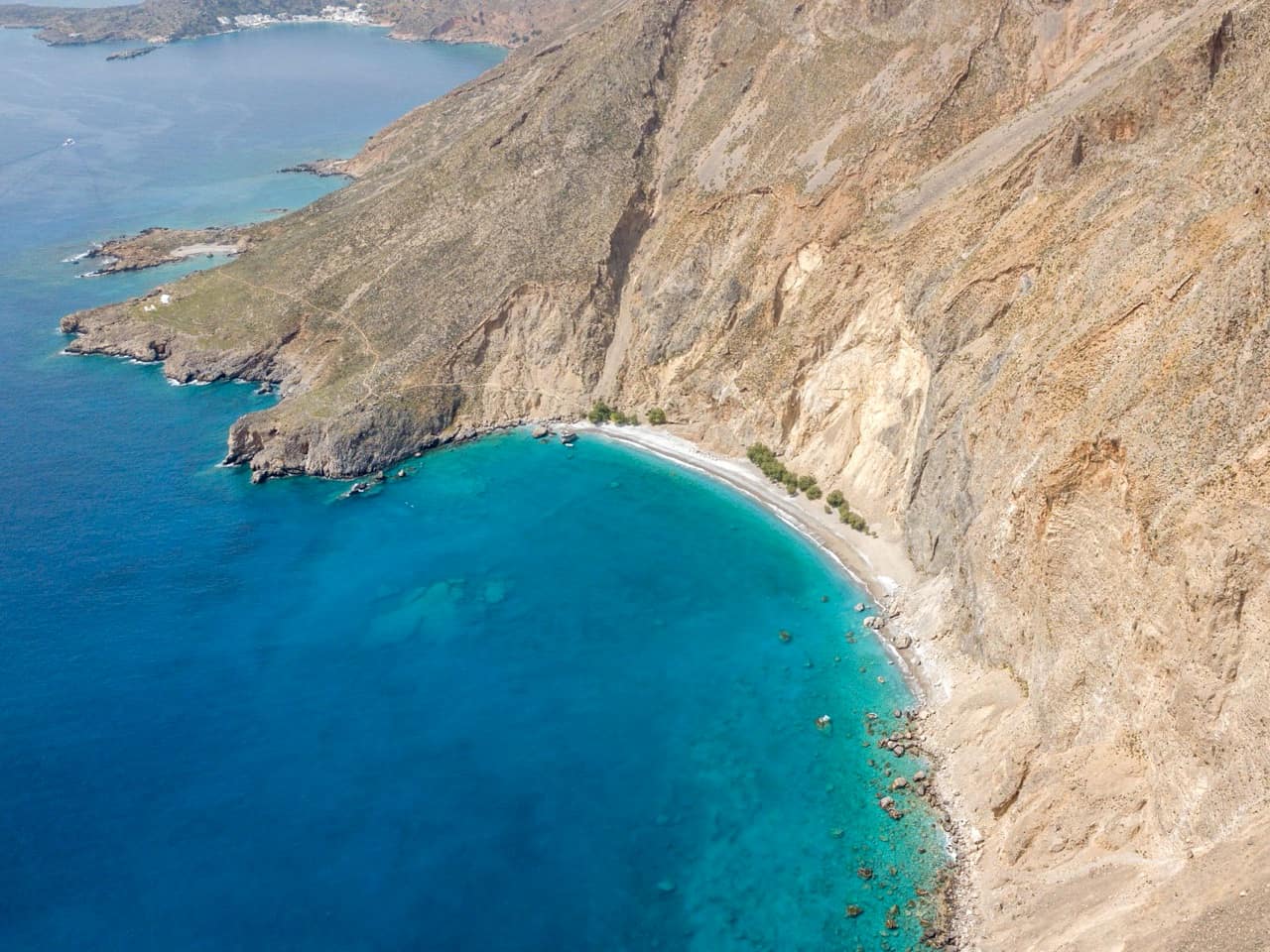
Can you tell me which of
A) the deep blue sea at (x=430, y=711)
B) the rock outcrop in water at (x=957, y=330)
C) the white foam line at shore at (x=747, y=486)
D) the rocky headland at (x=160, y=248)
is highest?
the rock outcrop in water at (x=957, y=330)

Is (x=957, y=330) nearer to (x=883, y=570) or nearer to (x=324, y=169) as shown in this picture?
(x=883, y=570)

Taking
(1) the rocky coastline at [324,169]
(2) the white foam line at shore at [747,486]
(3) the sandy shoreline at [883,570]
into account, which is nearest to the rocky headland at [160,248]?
(1) the rocky coastline at [324,169]

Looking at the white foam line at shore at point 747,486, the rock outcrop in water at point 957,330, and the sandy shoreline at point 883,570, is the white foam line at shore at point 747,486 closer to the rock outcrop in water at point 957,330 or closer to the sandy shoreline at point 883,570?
the sandy shoreline at point 883,570

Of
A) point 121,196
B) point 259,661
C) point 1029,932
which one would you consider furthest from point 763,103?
point 121,196

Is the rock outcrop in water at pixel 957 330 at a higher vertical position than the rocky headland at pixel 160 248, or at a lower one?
higher

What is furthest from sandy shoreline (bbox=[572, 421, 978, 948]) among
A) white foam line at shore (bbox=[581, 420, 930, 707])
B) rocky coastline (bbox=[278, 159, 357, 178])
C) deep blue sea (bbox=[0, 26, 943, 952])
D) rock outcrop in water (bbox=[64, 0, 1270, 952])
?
rocky coastline (bbox=[278, 159, 357, 178])

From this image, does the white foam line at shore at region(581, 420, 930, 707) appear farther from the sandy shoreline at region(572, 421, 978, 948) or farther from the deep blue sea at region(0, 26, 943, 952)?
the deep blue sea at region(0, 26, 943, 952)
